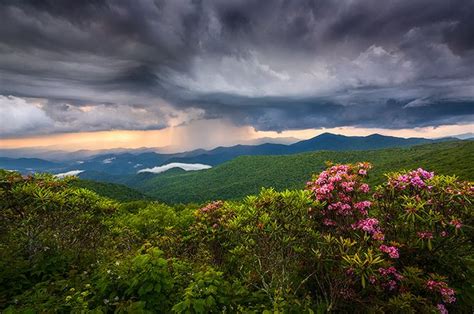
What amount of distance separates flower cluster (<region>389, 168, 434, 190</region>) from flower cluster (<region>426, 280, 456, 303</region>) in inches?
105

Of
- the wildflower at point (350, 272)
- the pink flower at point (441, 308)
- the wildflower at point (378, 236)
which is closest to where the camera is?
the wildflower at point (350, 272)

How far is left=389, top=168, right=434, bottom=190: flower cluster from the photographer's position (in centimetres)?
944

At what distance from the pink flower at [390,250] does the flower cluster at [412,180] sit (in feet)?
6.81

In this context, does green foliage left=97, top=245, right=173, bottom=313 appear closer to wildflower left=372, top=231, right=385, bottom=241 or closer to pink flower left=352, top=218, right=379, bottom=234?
pink flower left=352, top=218, right=379, bottom=234

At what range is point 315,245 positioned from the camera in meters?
9.52

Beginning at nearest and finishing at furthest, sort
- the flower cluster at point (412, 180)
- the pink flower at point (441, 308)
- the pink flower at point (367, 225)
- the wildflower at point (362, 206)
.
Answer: the pink flower at point (441, 308), the pink flower at point (367, 225), the wildflower at point (362, 206), the flower cluster at point (412, 180)

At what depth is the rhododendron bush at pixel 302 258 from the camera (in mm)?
8094

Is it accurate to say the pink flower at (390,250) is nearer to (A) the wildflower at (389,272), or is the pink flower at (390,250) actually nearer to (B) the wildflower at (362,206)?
(A) the wildflower at (389,272)

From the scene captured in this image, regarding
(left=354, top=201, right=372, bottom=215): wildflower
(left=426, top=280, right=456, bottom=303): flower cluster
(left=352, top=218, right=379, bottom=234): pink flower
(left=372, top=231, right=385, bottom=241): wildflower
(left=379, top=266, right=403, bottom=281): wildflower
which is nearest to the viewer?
(left=426, top=280, right=456, bottom=303): flower cluster

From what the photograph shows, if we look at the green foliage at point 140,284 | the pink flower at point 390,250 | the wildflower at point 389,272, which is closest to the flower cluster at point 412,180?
the pink flower at point 390,250

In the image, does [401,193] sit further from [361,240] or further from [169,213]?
[169,213]

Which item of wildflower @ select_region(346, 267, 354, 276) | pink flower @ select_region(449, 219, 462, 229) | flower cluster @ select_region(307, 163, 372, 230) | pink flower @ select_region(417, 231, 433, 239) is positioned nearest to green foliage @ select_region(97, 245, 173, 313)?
wildflower @ select_region(346, 267, 354, 276)

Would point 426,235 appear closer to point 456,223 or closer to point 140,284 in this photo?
point 456,223

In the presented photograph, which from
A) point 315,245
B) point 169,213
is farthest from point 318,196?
point 169,213
